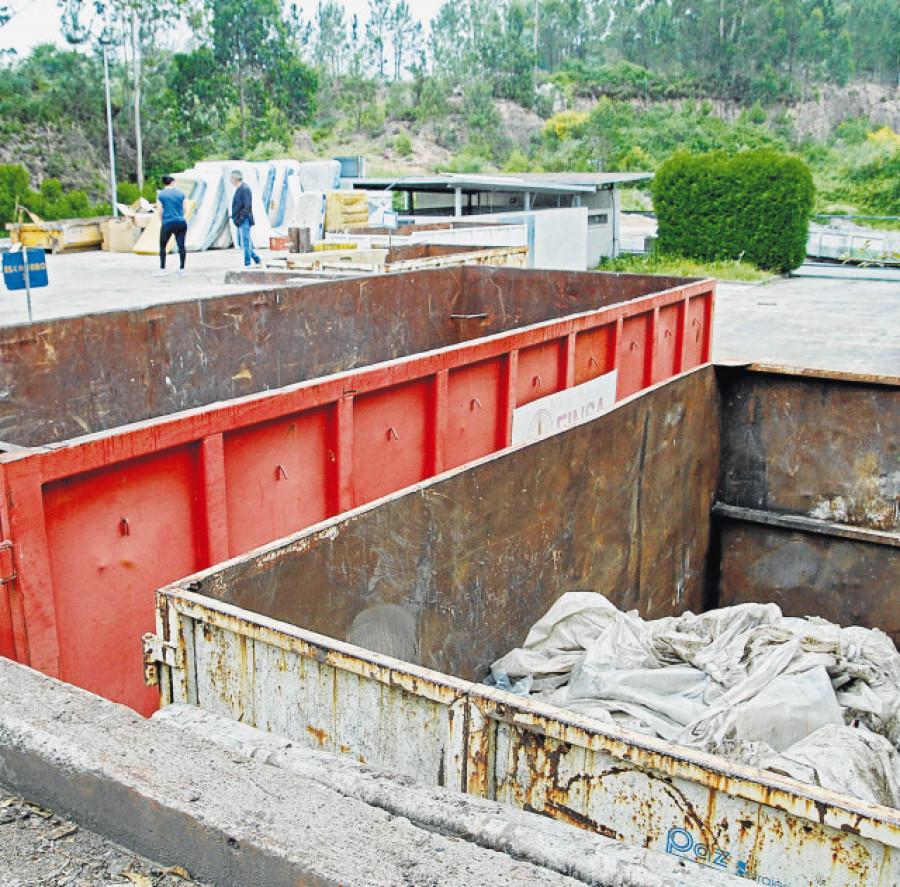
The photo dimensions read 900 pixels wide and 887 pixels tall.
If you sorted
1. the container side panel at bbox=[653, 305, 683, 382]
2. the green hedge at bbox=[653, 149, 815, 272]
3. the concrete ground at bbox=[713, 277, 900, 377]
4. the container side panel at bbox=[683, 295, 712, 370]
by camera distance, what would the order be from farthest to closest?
the green hedge at bbox=[653, 149, 815, 272], the concrete ground at bbox=[713, 277, 900, 377], the container side panel at bbox=[683, 295, 712, 370], the container side panel at bbox=[653, 305, 683, 382]

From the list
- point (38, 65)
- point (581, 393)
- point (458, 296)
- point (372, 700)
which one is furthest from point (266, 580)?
point (38, 65)

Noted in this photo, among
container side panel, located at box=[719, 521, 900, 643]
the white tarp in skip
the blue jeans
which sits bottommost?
container side panel, located at box=[719, 521, 900, 643]

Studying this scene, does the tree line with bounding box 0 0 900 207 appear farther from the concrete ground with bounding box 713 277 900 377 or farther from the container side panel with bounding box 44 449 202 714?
the container side panel with bounding box 44 449 202 714

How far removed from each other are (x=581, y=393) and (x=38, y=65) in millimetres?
49408

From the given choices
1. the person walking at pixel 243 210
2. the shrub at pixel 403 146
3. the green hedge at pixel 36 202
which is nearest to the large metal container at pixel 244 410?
the person walking at pixel 243 210

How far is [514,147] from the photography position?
65000 millimetres

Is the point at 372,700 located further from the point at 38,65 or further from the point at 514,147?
the point at 514,147

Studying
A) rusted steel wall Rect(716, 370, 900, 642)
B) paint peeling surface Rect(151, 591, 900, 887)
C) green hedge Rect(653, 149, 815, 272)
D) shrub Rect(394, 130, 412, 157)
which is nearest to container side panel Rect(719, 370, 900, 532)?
rusted steel wall Rect(716, 370, 900, 642)

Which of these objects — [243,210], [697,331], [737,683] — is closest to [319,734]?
[737,683]

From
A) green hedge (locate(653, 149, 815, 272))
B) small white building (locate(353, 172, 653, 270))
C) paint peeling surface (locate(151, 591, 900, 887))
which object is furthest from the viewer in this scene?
green hedge (locate(653, 149, 815, 272))

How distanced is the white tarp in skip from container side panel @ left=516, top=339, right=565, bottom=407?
2.03 metres

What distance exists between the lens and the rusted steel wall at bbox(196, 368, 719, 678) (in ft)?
11.6

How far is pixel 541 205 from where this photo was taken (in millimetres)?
28906

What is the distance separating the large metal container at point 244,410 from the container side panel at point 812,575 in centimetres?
173
